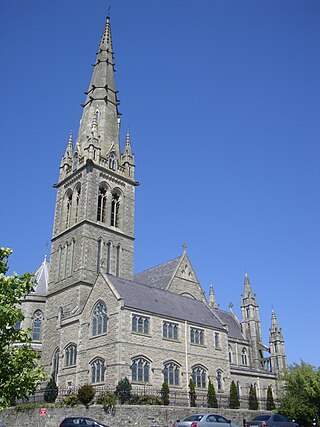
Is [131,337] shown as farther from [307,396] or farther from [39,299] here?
[39,299]

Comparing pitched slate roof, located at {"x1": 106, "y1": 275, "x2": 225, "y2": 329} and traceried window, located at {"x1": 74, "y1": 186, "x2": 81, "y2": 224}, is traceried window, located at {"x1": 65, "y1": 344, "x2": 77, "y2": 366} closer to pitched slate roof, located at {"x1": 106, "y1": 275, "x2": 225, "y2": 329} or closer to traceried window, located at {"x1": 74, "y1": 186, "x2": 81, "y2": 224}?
pitched slate roof, located at {"x1": 106, "y1": 275, "x2": 225, "y2": 329}

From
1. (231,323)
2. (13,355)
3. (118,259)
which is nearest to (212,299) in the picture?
(231,323)

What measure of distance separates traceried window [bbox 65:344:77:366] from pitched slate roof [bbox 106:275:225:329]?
6809 millimetres

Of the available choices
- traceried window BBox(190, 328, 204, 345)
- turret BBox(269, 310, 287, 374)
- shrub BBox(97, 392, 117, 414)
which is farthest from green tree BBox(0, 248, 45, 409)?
turret BBox(269, 310, 287, 374)

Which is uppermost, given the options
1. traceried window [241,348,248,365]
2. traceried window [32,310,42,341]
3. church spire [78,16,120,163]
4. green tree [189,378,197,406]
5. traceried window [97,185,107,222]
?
church spire [78,16,120,163]

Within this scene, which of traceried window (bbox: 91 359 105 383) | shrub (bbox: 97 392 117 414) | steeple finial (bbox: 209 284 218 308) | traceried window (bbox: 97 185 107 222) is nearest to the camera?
shrub (bbox: 97 392 117 414)

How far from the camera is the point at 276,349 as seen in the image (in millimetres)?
56688

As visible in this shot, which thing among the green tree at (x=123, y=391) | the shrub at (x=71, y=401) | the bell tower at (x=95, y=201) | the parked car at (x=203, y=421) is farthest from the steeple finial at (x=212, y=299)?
the parked car at (x=203, y=421)

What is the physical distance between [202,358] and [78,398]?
1359 centimetres

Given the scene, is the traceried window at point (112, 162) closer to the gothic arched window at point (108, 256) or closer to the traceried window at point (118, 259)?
the gothic arched window at point (108, 256)

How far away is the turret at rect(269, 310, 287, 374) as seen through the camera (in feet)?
183

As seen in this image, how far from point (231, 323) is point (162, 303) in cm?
1975

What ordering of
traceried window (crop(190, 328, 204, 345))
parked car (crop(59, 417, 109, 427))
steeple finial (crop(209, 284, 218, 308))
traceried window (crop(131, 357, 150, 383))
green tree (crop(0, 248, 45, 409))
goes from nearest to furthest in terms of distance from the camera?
1. green tree (crop(0, 248, 45, 409))
2. parked car (crop(59, 417, 109, 427))
3. traceried window (crop(131, 357, 150, 383))
4. traceried window (crop(190, 328, 204, 345))
5. steeple finial (crop(209, 284, 218, 308))

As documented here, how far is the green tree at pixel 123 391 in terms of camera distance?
29.8 metres
